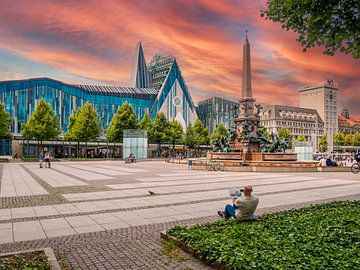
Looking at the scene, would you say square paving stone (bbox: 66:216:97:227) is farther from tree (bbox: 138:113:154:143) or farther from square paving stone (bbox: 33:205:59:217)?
tree (bbox: 138:113:154:143)

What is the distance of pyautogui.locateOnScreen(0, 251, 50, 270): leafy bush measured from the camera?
492 cm

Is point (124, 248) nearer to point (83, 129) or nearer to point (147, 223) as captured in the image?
point (147, 223)

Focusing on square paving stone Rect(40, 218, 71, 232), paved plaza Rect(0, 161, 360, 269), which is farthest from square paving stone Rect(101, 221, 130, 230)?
square paving stone Rect(40, 218, 71, 232)

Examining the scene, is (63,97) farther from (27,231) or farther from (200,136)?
(27,231)

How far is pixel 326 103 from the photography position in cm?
16338

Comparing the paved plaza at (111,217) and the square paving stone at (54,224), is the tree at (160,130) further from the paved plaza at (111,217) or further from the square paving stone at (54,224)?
the square paving stone at (54,224)

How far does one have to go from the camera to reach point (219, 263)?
510 centimetres

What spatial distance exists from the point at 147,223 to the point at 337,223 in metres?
4.79

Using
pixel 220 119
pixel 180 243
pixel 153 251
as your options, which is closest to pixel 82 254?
pixel 153 251

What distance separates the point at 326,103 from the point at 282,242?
17545 centimetres

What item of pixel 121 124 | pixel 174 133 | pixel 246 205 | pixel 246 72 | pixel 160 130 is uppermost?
pixel 246 72

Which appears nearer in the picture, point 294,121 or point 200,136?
point 200,136

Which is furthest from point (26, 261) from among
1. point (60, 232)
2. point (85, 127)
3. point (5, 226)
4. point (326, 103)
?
point (326, 103)

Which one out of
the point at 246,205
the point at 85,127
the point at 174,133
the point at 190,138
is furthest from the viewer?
the point at 190,138
